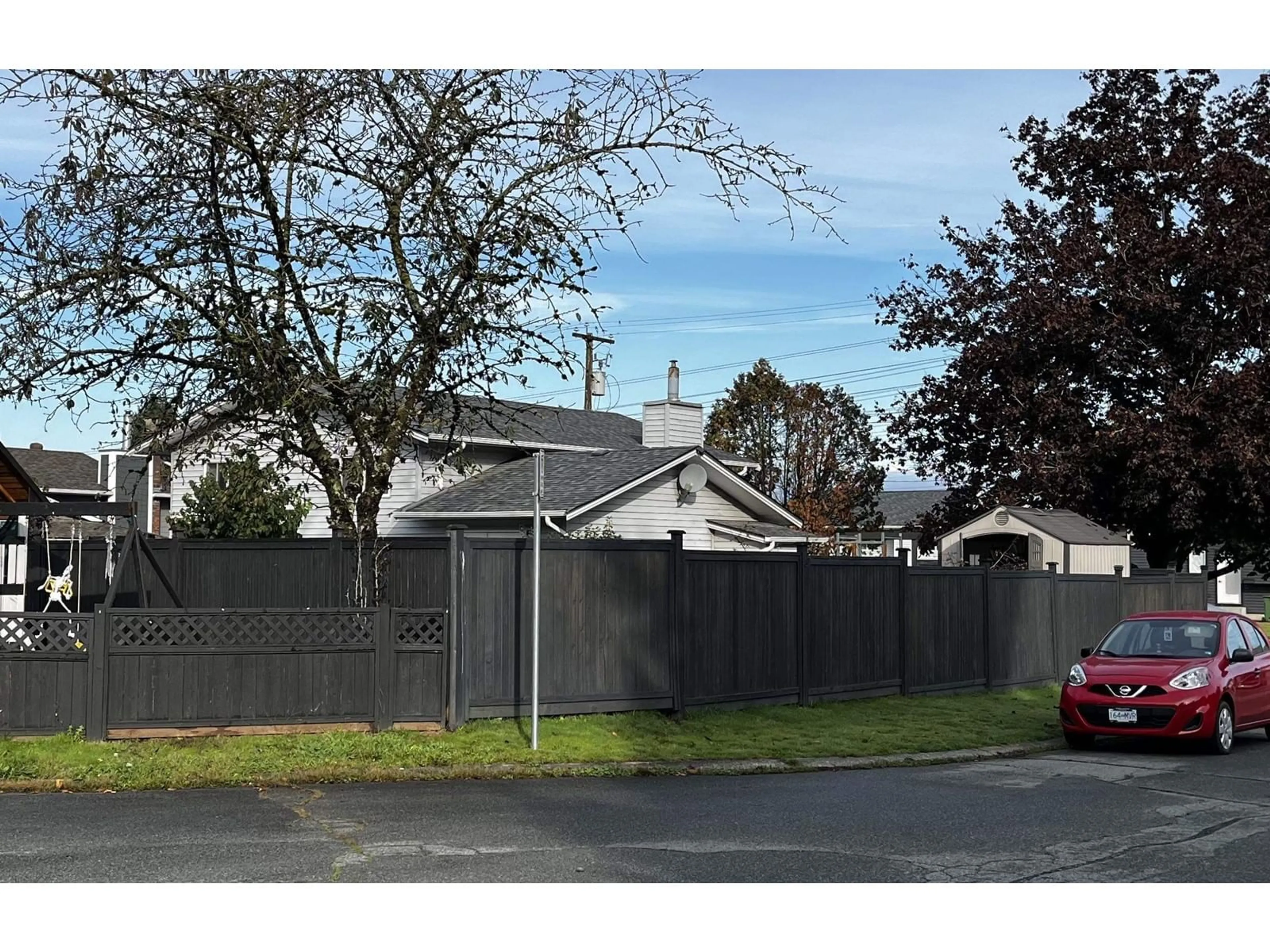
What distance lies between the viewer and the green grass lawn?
1264cm

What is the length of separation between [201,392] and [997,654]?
1274cm

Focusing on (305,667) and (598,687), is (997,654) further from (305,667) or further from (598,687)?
(305,667)

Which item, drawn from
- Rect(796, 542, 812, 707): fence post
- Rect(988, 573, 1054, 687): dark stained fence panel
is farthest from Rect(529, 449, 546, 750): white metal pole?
Rect(988, 573, 1054, 687): dark stained fence panel

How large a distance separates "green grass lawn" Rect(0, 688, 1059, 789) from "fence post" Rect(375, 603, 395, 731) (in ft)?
0.80

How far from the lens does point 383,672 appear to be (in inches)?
575

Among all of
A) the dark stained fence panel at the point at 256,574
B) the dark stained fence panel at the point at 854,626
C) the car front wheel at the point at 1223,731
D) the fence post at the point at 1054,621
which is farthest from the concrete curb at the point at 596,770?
the fence post at the point at 1054,621

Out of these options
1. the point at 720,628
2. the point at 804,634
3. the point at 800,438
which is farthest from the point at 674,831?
the point at 800,438

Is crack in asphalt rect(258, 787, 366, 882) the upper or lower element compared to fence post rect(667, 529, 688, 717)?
lower

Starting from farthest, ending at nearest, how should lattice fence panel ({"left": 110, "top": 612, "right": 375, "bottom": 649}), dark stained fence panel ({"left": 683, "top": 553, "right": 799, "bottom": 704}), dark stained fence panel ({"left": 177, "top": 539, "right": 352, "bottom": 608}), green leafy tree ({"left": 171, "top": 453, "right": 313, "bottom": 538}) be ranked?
green leafy tree ({"left": 171, "top": 453, "right": 313, "bottom": 538}) → dark stained fence panel ({"left": 177, "top": 539, "right": 352, "bottom": 608}) → dark stained fence panel ({"left": 683, "top": 553, "right": 799, "bottom": 704}) → lattice fence panel ({"left": 110, "top": 612, "right": 375, "bottom": 649})

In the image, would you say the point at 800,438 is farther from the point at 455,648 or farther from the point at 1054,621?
the point at 455,648

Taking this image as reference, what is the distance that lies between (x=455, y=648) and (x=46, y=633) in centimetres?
401

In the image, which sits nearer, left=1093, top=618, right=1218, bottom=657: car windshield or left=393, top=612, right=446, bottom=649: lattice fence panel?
left=393, top=612, right=446, bottom=649: lattice fence panel

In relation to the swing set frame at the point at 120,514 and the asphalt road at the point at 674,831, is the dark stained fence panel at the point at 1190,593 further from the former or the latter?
the swing set frame at the point at 120,514

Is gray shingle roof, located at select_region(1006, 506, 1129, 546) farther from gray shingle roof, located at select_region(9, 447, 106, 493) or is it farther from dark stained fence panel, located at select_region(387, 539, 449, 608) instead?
gray shingle roof, located at select_region(9, 447, 106, 493)
